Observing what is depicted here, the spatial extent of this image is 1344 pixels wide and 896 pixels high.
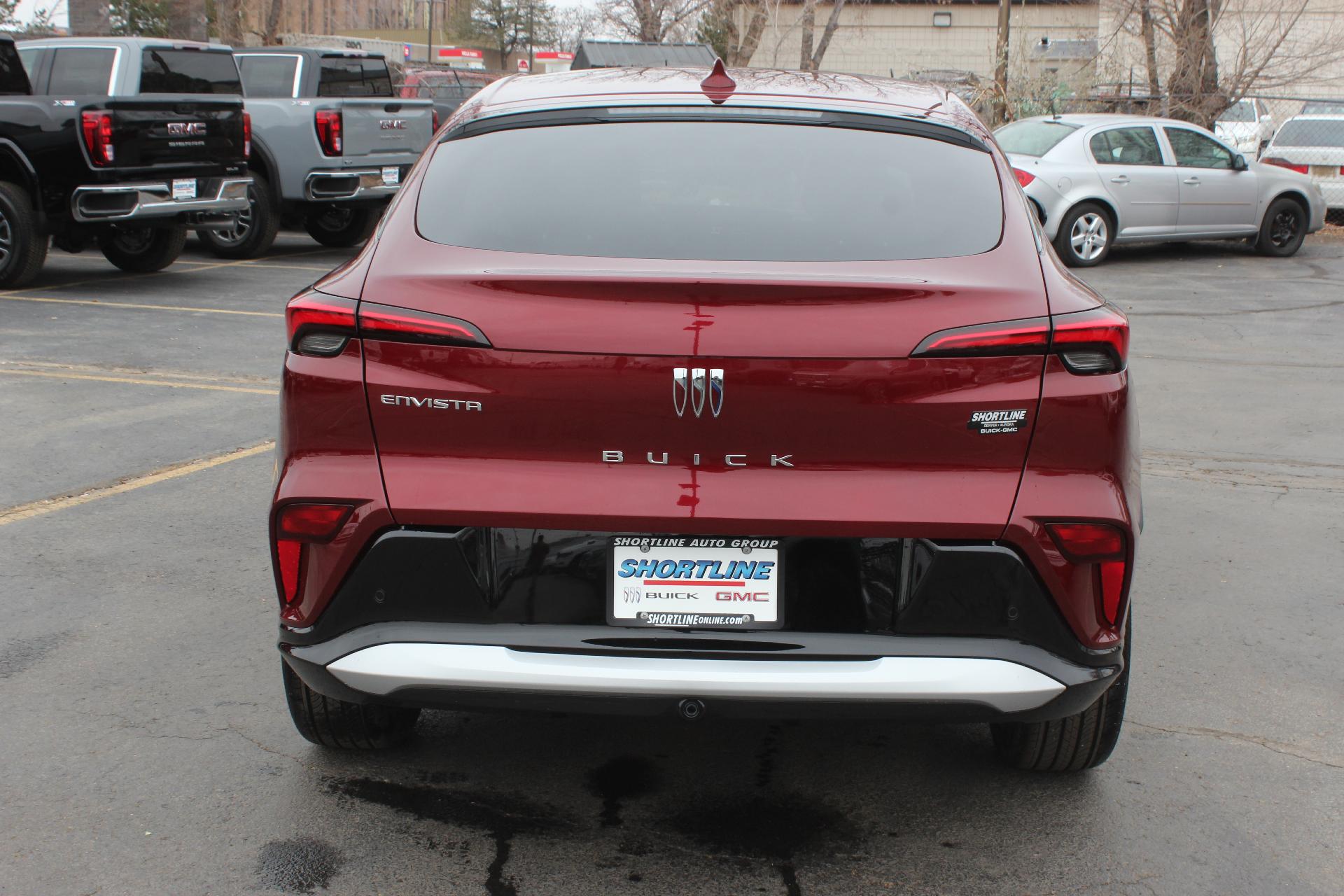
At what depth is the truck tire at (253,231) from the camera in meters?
14.7

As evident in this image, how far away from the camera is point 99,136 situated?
37.7 ft

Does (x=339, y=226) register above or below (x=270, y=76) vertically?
below

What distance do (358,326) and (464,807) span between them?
1.24 m

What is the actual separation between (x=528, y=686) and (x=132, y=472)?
4177 mm

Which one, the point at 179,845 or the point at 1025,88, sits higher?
the point at 1025,88

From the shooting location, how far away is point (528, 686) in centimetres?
288

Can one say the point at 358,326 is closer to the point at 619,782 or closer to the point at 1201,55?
the point at 619,782

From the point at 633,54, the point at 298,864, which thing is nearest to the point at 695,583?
the point at 298,864

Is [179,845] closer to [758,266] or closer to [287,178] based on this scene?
[758,266]

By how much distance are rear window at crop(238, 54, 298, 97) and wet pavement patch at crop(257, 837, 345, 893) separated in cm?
1319

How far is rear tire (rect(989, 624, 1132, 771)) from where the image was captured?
11.2ft

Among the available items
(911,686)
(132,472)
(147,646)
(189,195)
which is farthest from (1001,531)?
(189,195)

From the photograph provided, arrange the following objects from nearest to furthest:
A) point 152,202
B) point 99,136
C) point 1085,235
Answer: point 99,136 → point 152,202 → point 1085,235

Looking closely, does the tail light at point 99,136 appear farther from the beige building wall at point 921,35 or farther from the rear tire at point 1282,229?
the beige building wall at point 921,35
